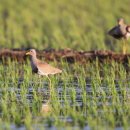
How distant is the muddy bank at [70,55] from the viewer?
16.1m

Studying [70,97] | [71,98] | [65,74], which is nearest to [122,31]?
[65,74]

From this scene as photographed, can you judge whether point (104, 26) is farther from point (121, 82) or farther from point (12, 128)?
point (12, 128)

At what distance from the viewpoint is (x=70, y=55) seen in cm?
1633

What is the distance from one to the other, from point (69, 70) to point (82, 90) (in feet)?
9.46

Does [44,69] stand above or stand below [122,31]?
below

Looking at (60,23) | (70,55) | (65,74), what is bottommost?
(65,74)

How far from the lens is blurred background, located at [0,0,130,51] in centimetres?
2016

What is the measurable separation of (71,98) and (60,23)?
12168mm

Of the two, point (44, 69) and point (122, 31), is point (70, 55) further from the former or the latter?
point (44, 69)

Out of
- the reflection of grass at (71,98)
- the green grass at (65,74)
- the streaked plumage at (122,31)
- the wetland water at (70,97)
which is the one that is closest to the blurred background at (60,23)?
the green grass at (65,74)

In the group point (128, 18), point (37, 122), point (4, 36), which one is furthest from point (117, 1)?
point (37, 122)

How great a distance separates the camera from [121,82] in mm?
13102

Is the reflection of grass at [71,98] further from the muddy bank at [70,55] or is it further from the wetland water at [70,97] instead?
the muddy bank at [70,55]

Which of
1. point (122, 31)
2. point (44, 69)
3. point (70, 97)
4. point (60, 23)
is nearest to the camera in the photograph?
point (70, 97)
